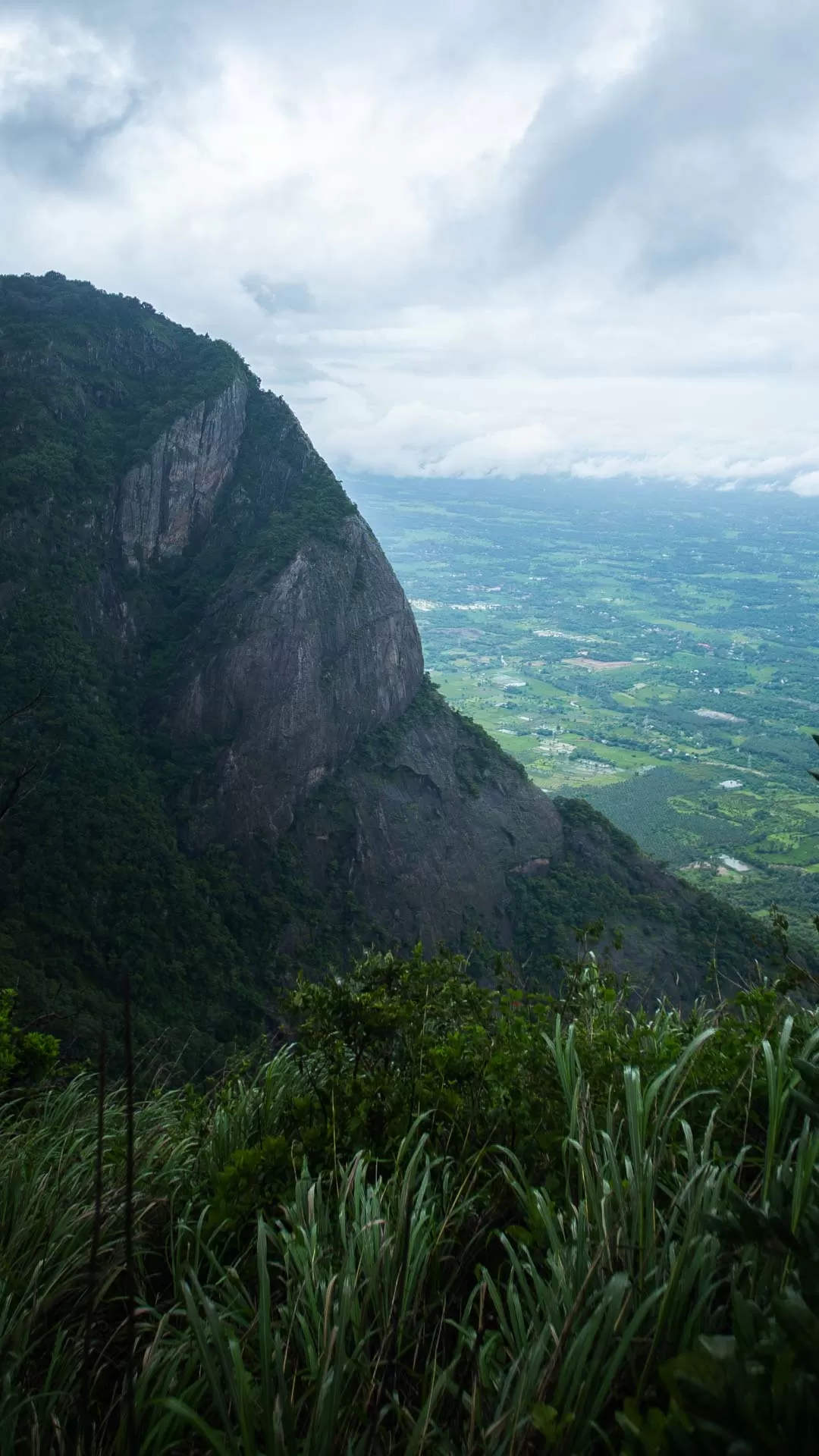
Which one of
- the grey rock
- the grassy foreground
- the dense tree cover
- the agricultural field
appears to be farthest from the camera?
the agricultural field

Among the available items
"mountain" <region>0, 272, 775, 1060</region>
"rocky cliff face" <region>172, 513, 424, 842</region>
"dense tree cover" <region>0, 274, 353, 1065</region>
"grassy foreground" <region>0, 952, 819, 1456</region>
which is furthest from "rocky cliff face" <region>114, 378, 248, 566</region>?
"grassy foreground" <region>0, 952, 819, 1456</region>

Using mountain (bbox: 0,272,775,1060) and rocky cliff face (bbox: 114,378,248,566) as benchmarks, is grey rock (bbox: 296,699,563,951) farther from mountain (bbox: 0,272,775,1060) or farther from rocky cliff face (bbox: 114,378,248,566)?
rocky cliff face (bbox: 114,378,248,566)

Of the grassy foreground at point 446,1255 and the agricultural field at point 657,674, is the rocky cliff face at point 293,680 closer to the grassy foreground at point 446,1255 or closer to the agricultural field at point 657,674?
the agricultural field at point 657,674

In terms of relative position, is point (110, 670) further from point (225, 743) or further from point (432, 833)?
point (432, 833)

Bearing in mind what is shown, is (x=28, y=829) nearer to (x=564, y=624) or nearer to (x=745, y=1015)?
(x=745, y=1015)

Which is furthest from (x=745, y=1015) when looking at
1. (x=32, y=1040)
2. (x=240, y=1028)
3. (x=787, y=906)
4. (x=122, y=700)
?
(x=787, y=906)

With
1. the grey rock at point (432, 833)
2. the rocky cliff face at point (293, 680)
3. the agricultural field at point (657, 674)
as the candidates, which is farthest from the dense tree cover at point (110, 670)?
the agricultural field at point (657, 674)
